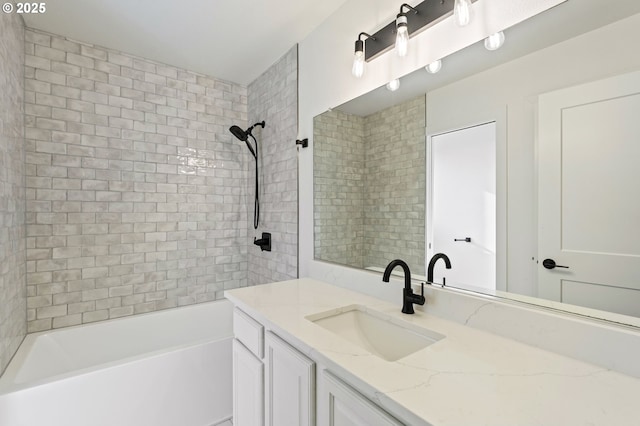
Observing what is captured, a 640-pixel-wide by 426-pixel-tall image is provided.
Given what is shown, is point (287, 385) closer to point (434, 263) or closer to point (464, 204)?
point (434, 263)

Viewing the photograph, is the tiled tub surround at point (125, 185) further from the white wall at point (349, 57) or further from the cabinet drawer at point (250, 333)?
the cabinet drawer at point (250, 333)

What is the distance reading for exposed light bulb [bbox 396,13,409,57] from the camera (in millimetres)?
1292

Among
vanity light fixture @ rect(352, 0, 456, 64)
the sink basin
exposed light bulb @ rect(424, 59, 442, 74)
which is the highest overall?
vanity light fixture @ rect(352, 0, 456, 64)

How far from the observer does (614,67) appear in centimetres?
82

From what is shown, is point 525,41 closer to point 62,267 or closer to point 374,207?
point 374,207

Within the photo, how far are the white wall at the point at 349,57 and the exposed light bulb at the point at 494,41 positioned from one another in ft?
0.06

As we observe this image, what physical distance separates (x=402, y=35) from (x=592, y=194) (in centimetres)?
98

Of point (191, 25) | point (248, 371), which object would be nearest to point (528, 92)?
point (248, 371)

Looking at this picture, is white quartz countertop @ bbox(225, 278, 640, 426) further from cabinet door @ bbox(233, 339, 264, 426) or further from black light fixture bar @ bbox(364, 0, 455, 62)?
black light fixture bar @ bbox(364, 0, 455, 62)

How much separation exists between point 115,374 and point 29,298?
39.4 inches

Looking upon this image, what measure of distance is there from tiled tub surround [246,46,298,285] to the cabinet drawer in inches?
29.6

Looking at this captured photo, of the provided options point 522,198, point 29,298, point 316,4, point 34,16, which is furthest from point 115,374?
point 316,4

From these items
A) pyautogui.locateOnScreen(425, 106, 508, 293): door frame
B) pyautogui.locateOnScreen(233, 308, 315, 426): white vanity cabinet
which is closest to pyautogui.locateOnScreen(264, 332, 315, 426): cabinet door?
pyautogui.locateOnScreen(233, 308, 315, 426): white vanity cabinet

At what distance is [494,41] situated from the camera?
1.06 metres
